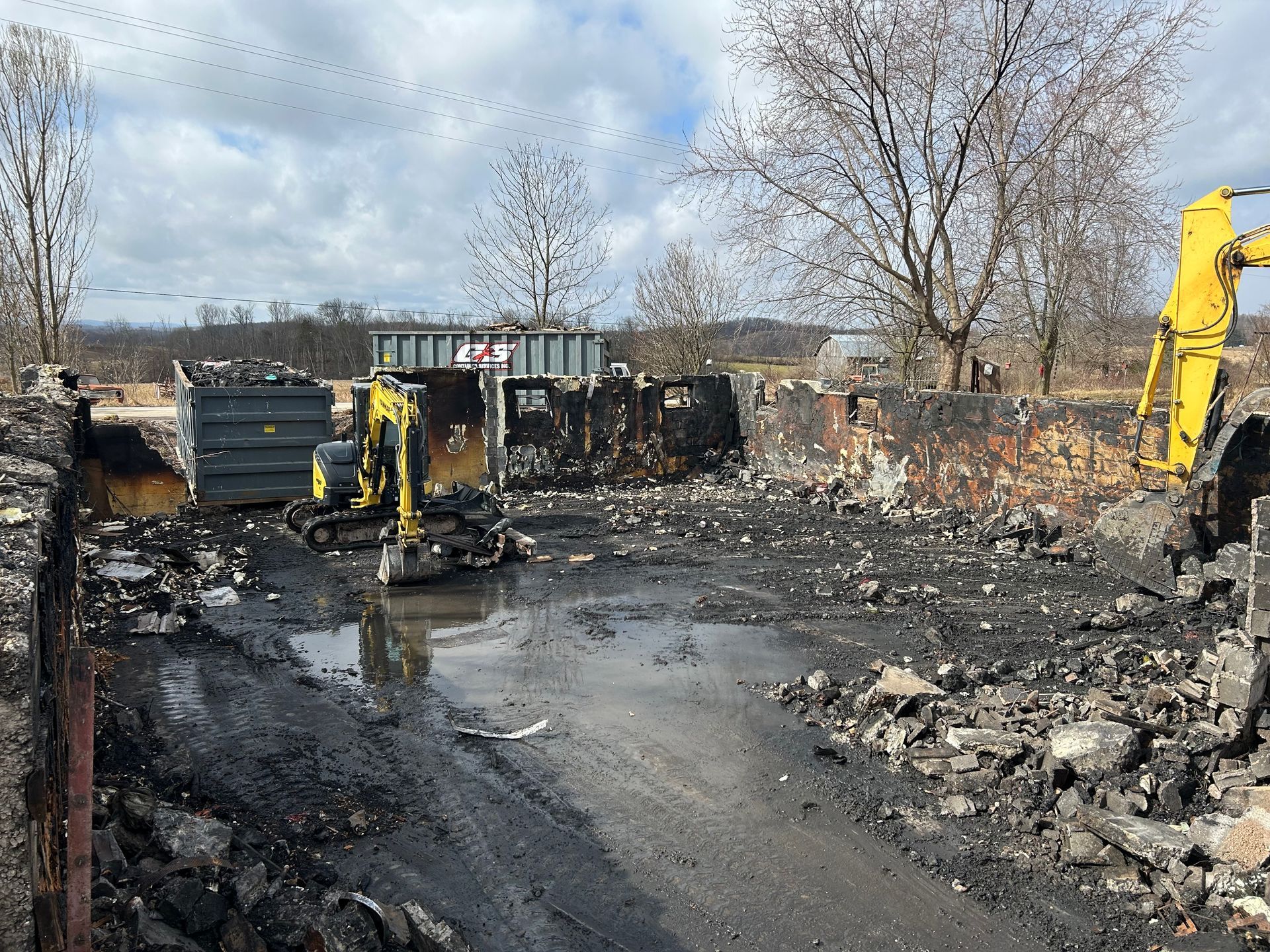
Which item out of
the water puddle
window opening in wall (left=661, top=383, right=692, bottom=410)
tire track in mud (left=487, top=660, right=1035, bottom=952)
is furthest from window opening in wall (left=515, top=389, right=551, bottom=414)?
tire track in mud (left=487, top=660, right=1035, bottom=952)

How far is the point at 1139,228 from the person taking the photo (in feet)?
41.0

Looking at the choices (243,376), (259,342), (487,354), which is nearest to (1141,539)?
(243,376)

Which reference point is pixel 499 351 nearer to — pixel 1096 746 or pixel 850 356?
pixel 850 356

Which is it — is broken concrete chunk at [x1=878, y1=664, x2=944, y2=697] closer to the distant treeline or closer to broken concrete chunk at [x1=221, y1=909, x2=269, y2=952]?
broken concrete chunk at [x1=221, y1=909, x2=269, y2=952]

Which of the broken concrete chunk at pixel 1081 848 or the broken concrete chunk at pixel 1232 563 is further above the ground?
the broken concrete chunk at pixel 1232 563

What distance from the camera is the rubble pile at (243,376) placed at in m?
12.3

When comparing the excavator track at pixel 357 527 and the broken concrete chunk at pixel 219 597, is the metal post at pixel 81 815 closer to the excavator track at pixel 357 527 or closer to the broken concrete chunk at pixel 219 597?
the broken concrete chunk at pixel 219 597

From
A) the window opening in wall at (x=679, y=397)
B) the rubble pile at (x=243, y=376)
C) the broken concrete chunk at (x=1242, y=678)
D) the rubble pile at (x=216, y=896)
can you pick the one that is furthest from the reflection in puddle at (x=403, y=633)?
the window opening in wall at (x=679, y=397)

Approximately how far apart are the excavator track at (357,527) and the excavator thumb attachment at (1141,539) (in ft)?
23.0

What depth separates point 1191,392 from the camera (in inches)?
297

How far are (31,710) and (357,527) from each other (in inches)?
329

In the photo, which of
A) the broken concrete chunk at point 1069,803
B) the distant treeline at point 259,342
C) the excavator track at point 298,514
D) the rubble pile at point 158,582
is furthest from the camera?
the distant treeline at point 259,342

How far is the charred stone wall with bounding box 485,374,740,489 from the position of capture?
14.1 m

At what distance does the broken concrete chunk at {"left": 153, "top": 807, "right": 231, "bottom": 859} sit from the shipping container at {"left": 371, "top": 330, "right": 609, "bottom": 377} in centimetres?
1508
